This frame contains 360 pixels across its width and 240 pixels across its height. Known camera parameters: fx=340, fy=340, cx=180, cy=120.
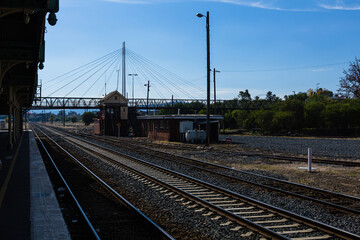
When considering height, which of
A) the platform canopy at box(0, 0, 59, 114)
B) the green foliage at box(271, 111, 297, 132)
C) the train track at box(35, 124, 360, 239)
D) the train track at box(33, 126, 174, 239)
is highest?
the platform canopy at box(0, 0, 59, 114)

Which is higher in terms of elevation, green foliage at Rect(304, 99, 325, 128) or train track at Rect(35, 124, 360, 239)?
green foliage at Rect(304, 99, 325, 128)

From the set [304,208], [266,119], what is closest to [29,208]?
[304,208]

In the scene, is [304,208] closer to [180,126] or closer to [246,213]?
[246,213]

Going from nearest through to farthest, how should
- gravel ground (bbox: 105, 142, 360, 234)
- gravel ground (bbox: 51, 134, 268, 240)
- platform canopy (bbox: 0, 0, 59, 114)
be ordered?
gravel ground (bbox: 51, 134, 268, 240)
gravel ground (bbox: 105, 142, 360, 234)
platform canopy (bbox: 0, 0, 59, 114)

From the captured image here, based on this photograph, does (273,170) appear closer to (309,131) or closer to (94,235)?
(94,235)

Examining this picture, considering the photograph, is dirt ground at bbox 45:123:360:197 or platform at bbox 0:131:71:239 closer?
platform at bbox 0:131:71:239

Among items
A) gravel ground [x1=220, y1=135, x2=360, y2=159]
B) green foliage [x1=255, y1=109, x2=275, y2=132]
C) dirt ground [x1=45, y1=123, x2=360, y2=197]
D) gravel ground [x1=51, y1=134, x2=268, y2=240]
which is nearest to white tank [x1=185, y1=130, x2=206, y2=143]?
gravel ground [x1=220, y1=135, x2=360, y2=159]

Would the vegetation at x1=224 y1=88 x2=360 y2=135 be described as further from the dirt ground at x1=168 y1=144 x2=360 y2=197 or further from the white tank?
the dirt ground at x1=168 y1=144 x2=360 y2=197

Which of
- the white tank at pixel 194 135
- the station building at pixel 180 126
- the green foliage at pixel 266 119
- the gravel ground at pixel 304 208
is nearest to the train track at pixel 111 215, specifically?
the gravel ground at pixel 304 208

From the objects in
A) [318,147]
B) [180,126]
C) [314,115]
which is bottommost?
[318,147]

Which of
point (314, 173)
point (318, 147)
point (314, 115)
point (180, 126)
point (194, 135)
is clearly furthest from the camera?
point (314, 115)

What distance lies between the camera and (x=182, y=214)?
8.66 metres

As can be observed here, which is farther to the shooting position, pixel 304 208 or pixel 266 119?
pixel 266 119

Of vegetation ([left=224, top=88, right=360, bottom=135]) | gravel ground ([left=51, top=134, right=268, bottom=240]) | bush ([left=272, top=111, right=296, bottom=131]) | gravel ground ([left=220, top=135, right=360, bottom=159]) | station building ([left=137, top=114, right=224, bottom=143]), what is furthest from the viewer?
bush ([left=272, top=111, right=296, bottom=131])
